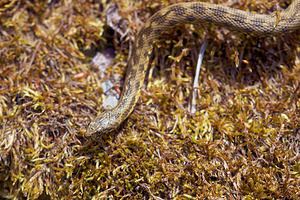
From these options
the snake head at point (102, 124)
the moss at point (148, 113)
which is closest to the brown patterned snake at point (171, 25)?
the snake head at point (102, 124)

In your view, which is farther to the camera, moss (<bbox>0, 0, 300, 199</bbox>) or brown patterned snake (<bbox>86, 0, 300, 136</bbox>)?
brown patterned snake (<bbox>86, 0, 300, 136</bbox>)

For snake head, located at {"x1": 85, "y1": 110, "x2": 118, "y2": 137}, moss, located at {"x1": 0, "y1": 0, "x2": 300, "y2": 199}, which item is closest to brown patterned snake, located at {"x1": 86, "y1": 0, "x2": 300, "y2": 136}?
snake head, located at {"x1": 85, "y1": 110, "x2": 118, "y2": 137}

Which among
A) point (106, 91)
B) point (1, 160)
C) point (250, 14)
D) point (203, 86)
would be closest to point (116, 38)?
point (106, 91)

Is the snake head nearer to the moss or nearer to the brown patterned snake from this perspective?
the brown patterned snake

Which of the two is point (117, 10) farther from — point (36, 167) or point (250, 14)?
point (36, 167)

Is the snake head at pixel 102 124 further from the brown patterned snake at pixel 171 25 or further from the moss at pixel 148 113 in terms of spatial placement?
the moss at pixel 148 113

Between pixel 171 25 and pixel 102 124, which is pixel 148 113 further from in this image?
pixel 171 25
